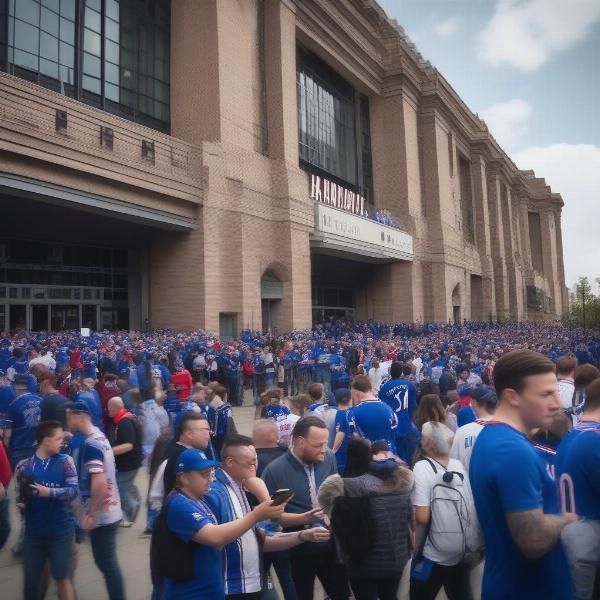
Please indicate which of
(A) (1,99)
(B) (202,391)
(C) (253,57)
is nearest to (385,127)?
(C) (253,57)

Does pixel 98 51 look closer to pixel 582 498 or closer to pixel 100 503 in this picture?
pixel 100 503

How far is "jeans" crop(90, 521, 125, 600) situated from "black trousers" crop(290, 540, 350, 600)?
63.5 inches

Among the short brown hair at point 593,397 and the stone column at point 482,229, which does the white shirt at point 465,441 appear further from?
the stone column at point 482,229

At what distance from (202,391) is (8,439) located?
2354 millimetres

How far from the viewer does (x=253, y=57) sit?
2925cm

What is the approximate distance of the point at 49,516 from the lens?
13.8 feet

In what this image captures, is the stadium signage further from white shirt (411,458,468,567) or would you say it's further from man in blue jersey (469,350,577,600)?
man in blue jersey (469,350,577,600)

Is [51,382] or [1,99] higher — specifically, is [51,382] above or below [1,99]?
below

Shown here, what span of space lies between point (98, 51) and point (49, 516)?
25765 millimetres

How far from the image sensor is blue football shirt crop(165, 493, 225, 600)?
2.73 meters

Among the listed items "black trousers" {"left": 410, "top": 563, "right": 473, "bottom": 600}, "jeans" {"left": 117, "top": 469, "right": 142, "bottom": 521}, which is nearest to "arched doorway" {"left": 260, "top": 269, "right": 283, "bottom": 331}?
"jeans" {"left": 117, "top": 469, "right": 142, "bottom": 521}

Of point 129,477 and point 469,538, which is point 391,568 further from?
point 129,477

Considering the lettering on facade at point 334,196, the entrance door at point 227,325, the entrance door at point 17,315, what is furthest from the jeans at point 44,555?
the lettering on facade at point 334,196

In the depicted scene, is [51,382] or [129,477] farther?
[51,382]
